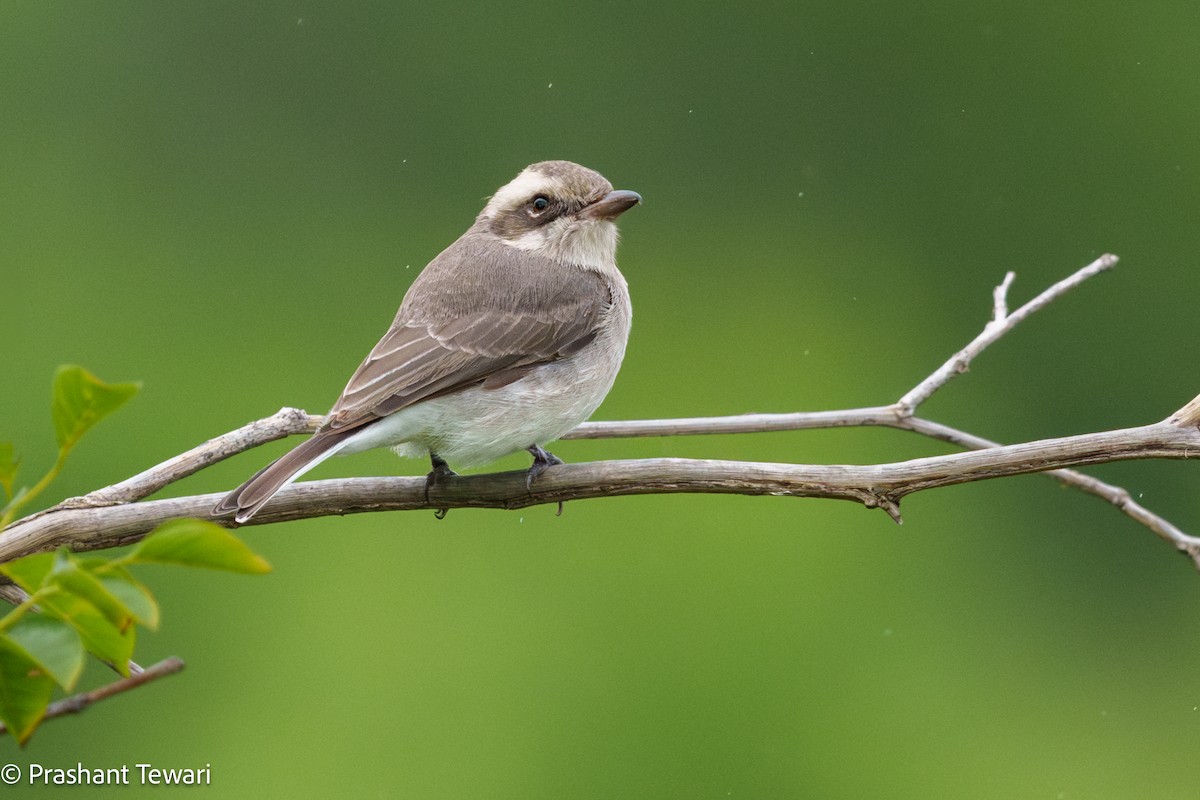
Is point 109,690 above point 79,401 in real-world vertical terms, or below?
below

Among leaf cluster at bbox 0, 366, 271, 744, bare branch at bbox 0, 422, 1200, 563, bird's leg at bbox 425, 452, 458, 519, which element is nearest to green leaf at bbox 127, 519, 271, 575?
leaf cluster at bbox 0, 366, 271, 744

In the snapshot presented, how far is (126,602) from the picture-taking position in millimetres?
1366

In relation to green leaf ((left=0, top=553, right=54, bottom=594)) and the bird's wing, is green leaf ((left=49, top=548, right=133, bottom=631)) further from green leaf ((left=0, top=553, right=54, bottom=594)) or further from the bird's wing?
the bird's wing

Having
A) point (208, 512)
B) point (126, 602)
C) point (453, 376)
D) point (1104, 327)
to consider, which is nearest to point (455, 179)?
point (1104, 327)

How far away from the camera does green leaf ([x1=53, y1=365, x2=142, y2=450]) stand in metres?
1.47

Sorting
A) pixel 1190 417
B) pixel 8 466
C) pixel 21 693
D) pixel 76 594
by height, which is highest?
pixel 1190 417

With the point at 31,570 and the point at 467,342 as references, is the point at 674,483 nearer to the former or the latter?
the point at 467,342

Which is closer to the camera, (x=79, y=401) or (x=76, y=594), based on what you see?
(x=76, y=594)

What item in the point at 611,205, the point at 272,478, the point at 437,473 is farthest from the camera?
the point at 611,205

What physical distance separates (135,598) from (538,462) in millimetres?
2310

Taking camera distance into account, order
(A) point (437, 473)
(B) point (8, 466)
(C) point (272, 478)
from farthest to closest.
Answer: (A) point (437, 473) < (C) point (272, 478) < (B) point (8, 466)

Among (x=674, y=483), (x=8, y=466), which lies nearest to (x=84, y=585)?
(x=8, y=466)

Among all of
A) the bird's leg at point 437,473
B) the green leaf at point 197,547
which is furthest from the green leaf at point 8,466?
the bird's leg at point 437,473

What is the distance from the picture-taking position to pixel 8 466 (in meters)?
1.68
